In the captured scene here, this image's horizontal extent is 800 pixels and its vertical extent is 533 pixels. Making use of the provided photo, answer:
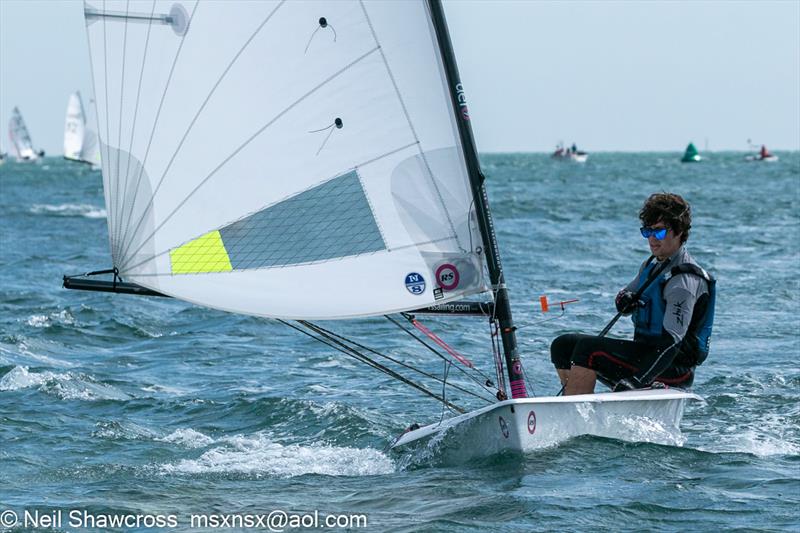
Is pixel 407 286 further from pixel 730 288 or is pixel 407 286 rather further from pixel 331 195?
pixel 730 288

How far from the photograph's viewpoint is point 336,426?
9484 millimetres

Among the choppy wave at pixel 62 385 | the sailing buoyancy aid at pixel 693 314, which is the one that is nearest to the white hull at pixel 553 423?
the sailing buoyancy aid at pixel 693 314

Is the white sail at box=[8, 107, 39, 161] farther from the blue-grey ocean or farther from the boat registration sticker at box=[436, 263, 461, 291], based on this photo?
the boat registration sticker at box=[436, 263, 461, 291]

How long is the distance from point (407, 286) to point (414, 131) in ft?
3.00

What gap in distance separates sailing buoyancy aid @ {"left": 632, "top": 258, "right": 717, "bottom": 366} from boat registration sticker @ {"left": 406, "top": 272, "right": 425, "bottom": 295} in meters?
1.40

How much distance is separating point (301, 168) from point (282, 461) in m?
2.12

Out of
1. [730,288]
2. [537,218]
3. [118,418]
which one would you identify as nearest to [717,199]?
[537,218]

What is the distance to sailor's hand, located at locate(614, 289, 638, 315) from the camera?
7633 mm

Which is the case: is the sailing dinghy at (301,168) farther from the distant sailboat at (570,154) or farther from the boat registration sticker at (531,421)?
the distant sailboat at (570,154)

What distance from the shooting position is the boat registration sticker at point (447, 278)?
7293 millimetres

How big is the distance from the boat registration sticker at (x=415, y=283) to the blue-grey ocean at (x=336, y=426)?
846 mm

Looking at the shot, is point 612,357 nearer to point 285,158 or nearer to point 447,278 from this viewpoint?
point 447,278

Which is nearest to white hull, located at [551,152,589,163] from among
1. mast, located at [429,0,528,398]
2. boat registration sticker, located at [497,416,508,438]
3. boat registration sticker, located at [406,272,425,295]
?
mast, located at [429,0,528,398]

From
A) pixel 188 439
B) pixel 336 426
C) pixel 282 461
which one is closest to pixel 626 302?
pixel 282 461
